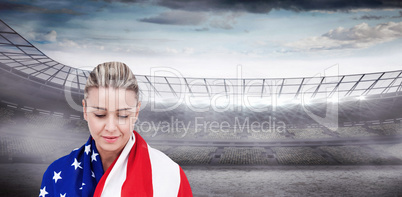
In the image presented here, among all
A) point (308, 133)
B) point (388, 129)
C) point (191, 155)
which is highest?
point (388, 129)

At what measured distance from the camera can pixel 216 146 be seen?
24.6 m

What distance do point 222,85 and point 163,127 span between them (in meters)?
7.98

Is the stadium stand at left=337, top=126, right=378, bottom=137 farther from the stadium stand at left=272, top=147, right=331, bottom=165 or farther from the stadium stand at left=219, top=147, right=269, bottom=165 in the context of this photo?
the stadium stand at left=219, top=147, right=269, bottom=165

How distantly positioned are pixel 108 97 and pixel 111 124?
0.17 meters

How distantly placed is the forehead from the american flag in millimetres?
327

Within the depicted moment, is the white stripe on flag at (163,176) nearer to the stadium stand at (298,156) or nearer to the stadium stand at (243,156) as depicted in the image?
the stadium stand at (243,156)

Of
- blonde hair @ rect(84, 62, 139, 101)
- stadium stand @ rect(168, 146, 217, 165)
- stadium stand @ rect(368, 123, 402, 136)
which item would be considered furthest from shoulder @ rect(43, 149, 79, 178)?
stadium stand @ rect(368, 123, 402, 136)

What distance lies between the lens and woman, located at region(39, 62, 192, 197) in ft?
6.22

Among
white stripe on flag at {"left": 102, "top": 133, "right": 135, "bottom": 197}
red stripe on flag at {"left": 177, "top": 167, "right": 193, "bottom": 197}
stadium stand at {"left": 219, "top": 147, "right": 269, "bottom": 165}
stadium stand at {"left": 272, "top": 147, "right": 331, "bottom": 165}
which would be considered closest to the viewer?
white stripe on flag at {"left": 102, "top": 133, "right": 135, "bottom": 197}

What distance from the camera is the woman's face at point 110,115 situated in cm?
190

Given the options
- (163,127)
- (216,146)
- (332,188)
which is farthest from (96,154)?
(163,127)

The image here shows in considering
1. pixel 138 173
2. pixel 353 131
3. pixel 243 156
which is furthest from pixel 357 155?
pixel 138 173

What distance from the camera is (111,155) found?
2.10 meters

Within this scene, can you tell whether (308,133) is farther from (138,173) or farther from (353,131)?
(138,173)
